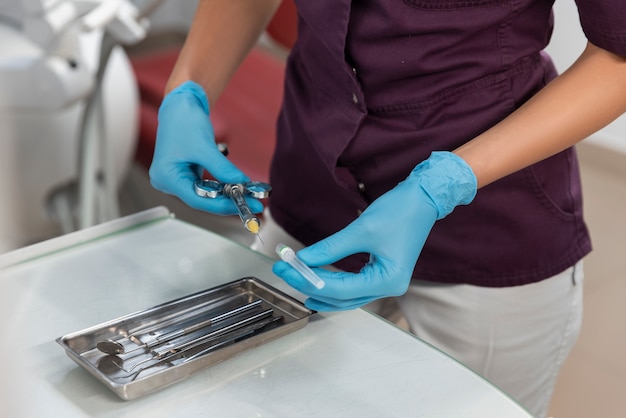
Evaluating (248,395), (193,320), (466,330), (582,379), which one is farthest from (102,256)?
(582,379)

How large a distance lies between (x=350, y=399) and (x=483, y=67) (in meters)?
0.45

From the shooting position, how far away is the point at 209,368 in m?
0.79

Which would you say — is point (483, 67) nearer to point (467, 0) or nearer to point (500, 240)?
point (467, 0)

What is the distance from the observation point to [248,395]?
76 centimetres

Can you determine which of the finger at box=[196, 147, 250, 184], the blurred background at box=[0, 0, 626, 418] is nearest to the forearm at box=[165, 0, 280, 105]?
the finger at box=[196, 147, 250, 184]

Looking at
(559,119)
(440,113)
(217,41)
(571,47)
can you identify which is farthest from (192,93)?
(571,47)

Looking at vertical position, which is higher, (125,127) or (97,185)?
(125,127)

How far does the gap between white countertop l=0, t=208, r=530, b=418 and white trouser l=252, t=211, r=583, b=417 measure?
20cm

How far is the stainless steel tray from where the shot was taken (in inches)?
29.7

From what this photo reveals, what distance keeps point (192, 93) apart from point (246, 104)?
1055mm

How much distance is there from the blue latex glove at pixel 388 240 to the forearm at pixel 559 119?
0.11 feet

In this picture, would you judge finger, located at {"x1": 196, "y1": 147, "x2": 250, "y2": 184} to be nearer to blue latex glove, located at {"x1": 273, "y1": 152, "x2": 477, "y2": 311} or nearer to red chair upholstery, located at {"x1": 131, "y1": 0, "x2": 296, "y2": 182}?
blue latex glove, located at {"x1": 273, "y1": 152, "x2": 477, "y2": 311}

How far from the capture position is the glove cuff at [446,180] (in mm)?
870

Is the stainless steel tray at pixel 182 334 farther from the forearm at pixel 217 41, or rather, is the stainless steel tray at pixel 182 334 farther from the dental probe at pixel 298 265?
the forearm at pixel 217 41
